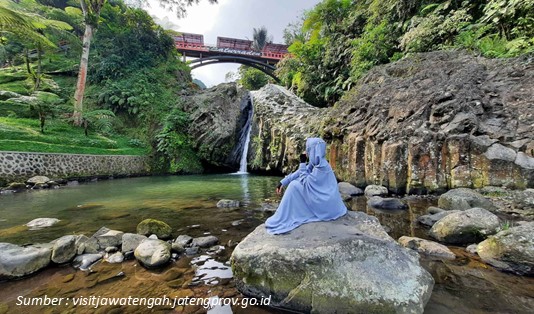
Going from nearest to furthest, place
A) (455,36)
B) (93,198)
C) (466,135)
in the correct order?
(466,135), (93,198), (455,36)

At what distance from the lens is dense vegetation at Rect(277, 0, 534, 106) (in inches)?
431

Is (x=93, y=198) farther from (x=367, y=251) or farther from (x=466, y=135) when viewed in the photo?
(x=466, y=135)

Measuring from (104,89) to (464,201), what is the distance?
26.9 metres

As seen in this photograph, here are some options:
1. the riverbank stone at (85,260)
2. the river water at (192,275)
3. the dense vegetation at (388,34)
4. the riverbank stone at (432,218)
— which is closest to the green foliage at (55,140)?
the river water at (192,275)

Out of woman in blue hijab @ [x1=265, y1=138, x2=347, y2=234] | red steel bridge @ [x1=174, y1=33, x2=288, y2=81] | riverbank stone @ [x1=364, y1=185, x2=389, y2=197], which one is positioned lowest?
riverbank stone @ [x1=364, y1=185, x2=389, y2=197]

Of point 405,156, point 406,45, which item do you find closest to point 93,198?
point 405,156

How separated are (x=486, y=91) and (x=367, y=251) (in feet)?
32.0

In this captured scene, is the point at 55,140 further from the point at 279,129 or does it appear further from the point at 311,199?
the point at 311,199

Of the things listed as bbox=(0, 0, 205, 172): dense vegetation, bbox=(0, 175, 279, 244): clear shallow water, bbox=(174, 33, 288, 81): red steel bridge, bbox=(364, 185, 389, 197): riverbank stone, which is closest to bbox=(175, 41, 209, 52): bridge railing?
bbox=(174, 33, 288, 81): red steel bridge

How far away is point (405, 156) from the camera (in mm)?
9156

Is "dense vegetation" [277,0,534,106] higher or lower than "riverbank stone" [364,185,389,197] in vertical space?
higher

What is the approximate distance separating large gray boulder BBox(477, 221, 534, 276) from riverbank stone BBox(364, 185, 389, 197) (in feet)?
16.6

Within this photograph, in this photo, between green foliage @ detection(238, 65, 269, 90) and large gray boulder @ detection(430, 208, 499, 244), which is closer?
large gray boulder @ detection(430, 208, 499, 244)

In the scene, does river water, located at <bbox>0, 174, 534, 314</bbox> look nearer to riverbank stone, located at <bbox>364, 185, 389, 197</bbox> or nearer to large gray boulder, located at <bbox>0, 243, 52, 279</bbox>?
large gray boulder, located at <bbox>0, 243, 52, 279</bbox>
